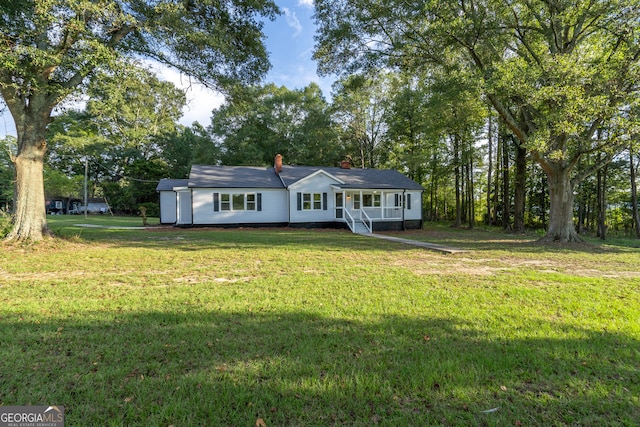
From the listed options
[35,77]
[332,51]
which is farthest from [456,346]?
[332,51]

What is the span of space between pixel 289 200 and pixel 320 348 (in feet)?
55.3

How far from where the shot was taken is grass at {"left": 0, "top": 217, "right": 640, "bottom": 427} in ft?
7.78

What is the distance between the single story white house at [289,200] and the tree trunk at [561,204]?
8748 millimetres

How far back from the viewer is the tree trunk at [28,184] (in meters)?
9.68

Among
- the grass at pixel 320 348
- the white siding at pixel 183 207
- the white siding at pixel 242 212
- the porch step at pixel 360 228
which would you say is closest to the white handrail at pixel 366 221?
the porch step at pixel 360 228

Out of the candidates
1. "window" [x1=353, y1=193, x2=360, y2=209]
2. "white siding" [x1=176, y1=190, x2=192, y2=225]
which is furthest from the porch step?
Answer: "white siding" [x1=176, y1=190, x2=192, y2=225]

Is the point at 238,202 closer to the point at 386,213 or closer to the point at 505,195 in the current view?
the point at 386,213

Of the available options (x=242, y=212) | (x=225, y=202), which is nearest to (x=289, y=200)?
(x=242, y=212)

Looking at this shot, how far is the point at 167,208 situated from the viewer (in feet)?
73.5

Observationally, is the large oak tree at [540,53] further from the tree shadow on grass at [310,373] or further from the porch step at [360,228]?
the tree shadow on grass at [310,373]

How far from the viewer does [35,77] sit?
855cm

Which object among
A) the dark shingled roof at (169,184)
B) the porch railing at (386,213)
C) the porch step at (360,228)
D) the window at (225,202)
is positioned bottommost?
the porch step at (360,228)

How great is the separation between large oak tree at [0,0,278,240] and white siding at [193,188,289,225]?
8661 millimetres

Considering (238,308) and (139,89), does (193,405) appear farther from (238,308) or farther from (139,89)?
(139,89)
